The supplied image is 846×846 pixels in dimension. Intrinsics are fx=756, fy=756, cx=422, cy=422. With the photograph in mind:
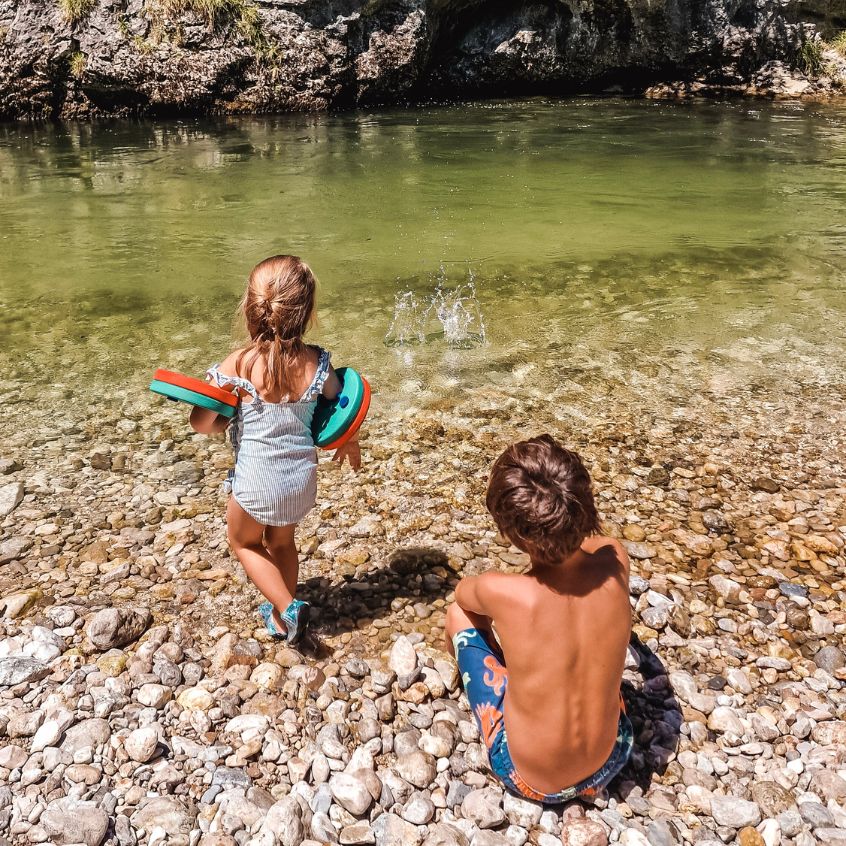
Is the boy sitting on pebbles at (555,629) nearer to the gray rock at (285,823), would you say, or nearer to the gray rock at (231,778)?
the gray rock at (285,823)

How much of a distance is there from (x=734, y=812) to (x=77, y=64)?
18.6 m

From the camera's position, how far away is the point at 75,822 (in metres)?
2.23

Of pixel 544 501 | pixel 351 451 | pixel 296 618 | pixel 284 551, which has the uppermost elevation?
pixel 544 501

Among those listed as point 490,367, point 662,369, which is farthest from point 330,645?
point 662,369

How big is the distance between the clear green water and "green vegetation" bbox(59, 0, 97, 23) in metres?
4.38

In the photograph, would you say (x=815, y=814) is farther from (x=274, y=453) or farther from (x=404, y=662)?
(x=274, y=453)

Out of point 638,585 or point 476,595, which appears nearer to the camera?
point 476,595

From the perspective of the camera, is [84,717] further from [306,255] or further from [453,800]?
[306,255]

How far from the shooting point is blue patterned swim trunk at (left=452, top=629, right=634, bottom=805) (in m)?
2.34

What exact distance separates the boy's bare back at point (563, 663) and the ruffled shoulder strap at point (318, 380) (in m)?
0.97

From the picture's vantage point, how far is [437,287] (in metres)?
6.89

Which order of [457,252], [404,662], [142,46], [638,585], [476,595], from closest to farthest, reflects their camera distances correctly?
1. [476,595]
2. [404,662]
3. [638,585]
4. [457,252]
5. [142,46]

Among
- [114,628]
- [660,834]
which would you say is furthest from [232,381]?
[660,834]

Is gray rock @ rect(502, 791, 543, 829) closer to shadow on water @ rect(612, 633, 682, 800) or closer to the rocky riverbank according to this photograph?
the rocky riverbank
